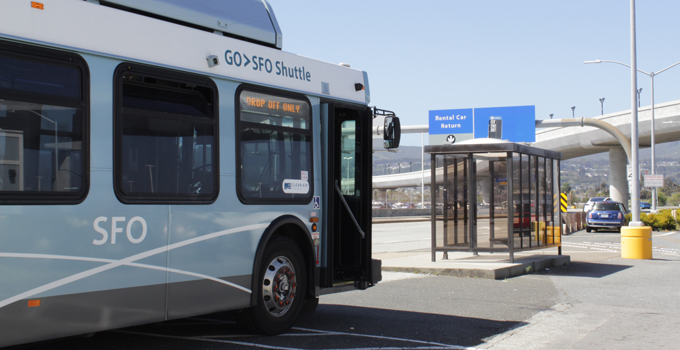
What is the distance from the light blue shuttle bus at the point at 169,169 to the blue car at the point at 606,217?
85.9 feet

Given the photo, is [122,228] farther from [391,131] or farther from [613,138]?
[613,138]

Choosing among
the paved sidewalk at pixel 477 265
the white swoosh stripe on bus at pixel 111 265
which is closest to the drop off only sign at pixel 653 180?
the paved sidewalk at pixel 477 265

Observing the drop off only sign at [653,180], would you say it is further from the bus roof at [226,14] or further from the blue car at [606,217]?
the bus roof at [226,14]

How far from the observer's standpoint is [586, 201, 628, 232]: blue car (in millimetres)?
31125

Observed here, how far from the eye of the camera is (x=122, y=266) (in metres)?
5.39

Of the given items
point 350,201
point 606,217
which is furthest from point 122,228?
point 606,217

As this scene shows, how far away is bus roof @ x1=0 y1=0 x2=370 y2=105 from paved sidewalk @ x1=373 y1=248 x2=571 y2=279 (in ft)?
18.3

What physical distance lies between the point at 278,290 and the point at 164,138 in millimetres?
2173

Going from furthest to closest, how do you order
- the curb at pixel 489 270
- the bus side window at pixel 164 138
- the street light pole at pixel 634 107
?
the street light pole at pixel 634 107, the curb at pixel 489 270, the bus side window at pixel 164 138

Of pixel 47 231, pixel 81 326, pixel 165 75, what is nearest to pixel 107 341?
pixel 81 326

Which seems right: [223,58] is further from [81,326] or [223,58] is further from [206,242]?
[81,326]

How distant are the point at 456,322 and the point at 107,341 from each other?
4.05 m

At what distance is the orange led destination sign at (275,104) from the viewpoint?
22.3ft

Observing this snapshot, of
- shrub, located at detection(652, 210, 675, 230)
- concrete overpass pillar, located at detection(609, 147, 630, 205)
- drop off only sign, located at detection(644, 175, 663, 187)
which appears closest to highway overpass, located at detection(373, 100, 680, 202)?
concrete overpass pillar, located at detection(609, 147, 630, 205)
